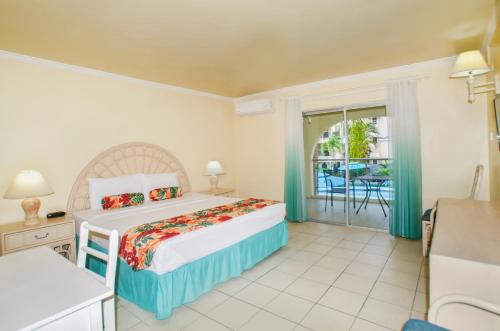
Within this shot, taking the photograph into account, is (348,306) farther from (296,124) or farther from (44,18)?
(44,18)

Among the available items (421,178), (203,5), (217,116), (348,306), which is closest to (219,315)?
(348,306)

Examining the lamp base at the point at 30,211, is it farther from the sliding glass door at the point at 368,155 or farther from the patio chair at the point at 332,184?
the patio chair at the point at 332,184

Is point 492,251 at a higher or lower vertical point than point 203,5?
lower

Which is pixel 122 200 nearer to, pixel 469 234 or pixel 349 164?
pixel 469 234

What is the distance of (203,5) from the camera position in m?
2.08

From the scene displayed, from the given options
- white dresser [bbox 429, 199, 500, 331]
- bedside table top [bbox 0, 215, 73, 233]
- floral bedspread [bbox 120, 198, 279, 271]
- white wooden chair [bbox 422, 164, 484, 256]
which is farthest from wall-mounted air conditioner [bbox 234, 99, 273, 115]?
white dresser [bbox 429, 199, 500, 331]

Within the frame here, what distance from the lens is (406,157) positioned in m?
3.69

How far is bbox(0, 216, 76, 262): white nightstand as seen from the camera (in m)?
2.47

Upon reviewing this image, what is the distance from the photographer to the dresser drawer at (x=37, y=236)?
2.47 meters

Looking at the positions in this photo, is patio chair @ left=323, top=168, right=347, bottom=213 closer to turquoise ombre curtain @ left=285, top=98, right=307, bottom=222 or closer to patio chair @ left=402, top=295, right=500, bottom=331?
turquoise ombre curtain @ left=285, top=98, right=307, bottom=222

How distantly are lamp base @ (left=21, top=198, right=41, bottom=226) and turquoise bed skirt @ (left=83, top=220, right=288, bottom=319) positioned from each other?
630 mm

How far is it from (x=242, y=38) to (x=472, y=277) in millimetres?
2584

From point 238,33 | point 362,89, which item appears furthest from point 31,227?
point 362,89

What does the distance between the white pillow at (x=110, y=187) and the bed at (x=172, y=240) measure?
12cm
